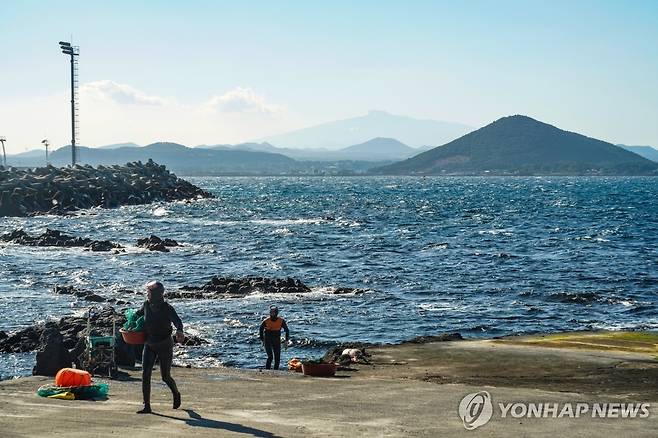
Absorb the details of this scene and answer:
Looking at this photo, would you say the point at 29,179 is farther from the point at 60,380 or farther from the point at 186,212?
the point at 60,380

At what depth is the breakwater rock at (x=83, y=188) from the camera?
319 feet

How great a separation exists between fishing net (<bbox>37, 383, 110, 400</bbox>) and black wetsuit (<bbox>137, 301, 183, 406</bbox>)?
195cm

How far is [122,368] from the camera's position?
2022 cm

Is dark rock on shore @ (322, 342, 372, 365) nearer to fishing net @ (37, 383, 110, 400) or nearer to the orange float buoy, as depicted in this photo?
fishing net @ (37, 383, 110, 400)

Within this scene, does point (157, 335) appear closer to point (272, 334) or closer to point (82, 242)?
point (272, 334)

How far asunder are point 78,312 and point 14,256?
2283cm

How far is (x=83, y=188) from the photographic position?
109188mm

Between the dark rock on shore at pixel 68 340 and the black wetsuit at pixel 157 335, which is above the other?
the black wetsuit at pixel 157 335

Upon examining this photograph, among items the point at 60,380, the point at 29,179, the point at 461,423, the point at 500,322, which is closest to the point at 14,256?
the point at 500,322

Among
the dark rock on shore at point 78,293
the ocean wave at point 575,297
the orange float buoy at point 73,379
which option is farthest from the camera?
the ocean wave at point 575,297

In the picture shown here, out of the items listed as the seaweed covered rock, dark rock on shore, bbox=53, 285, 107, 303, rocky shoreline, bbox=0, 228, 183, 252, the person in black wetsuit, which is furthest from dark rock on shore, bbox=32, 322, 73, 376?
rocky shoreline, bbox=0, 228, 183, 252

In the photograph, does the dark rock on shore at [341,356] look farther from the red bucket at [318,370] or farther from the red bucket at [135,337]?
the red bucket at [135,337]

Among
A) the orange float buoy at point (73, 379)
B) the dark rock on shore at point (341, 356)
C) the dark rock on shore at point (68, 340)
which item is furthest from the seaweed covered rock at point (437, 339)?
the orange float buoy at point (73, 379)

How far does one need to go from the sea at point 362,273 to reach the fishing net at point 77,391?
7356mm
